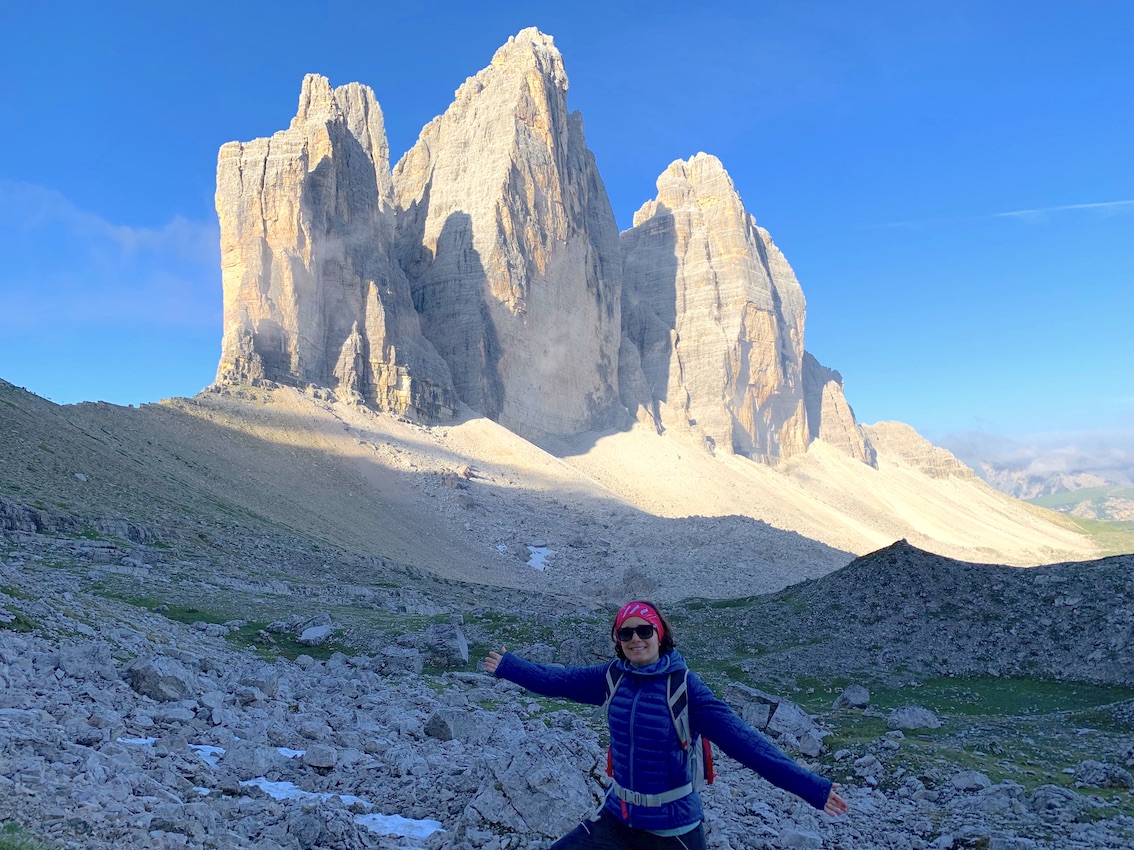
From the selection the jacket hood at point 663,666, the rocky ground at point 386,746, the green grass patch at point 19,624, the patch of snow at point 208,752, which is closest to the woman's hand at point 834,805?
the jacket hood at point 663,666

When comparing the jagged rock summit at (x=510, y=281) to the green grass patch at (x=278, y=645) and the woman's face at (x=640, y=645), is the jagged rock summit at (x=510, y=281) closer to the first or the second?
the green grass patch at (x=278, y=645)

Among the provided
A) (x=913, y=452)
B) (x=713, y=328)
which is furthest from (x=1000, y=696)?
(x=913, y=452)

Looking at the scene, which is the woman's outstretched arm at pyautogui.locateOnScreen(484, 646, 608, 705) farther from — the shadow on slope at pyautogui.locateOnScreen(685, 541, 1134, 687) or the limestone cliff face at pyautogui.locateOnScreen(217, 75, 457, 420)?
the limestone cliff face at pyautogui.locateOnScreen(217, 75, 457, 420)

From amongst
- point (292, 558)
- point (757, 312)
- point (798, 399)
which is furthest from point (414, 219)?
point (292, 558)

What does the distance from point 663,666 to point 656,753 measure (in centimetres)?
52

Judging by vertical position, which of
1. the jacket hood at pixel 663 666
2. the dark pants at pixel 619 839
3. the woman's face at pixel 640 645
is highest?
the woman's face at pixel 640 645

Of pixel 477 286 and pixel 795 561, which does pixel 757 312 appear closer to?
pixel 477 286

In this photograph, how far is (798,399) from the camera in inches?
5615

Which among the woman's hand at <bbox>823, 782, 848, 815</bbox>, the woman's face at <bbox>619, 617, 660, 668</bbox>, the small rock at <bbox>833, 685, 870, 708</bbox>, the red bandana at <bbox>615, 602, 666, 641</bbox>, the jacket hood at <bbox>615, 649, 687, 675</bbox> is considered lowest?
the small rock at <bbox>833, 685, 870, 708</bbox>

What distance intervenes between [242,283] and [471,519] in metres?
33.7

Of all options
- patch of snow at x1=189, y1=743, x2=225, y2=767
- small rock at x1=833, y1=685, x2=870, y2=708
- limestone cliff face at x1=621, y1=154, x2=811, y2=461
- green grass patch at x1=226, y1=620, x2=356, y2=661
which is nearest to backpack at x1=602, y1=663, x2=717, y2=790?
patch of snow at x1=189, y1=743, x2=225, y2=767

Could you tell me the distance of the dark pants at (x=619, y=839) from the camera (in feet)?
16.5

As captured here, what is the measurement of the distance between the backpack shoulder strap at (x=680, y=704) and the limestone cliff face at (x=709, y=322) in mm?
113345

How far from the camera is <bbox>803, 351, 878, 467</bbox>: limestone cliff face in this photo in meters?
149
